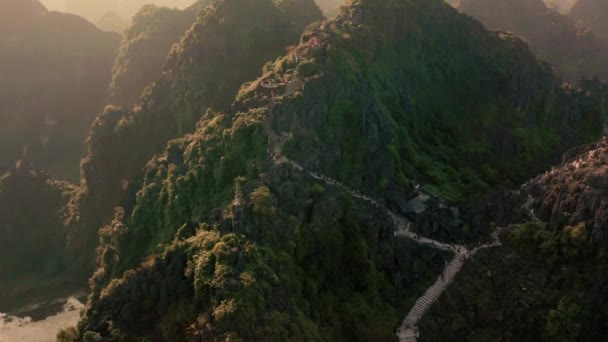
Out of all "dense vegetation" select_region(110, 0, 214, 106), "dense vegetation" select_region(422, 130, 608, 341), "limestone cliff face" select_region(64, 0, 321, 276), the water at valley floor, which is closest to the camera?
"dense vegetation" select_region(422, 130, 608, 341)

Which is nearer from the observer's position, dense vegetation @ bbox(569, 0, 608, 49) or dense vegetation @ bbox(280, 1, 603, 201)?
dense vegetation @ bbox(280, 1, 603, 201)

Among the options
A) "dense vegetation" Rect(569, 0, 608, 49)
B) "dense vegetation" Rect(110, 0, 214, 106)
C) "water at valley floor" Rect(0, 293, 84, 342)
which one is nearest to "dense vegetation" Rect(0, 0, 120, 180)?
"dense vegetation" Rect(110, 0, 214, 106)

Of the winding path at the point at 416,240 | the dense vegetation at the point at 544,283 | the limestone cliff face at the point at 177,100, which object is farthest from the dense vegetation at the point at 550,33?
the winding path at the point at 416,240

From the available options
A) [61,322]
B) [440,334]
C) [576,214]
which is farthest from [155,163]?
[576,214]

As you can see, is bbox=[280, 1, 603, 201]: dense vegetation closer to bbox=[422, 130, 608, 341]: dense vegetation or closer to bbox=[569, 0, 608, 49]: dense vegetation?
bbox=[422, 130, 608, 341]: dense vegetation

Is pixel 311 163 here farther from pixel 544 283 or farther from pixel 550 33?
pixel 550 33

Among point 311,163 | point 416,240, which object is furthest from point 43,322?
point 416,240

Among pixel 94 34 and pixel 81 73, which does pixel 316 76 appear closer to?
pixel 81 73
